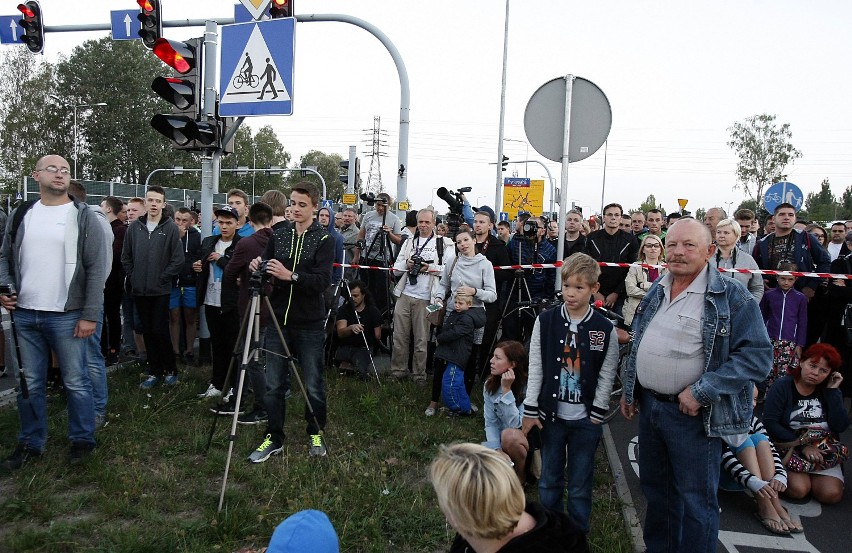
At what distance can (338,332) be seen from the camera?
7.85 m

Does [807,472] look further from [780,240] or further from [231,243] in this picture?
[231,243]

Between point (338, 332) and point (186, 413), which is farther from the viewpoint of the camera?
point (338, 332)

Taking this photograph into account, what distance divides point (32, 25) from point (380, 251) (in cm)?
811

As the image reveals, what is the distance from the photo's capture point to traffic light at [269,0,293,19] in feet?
24.9

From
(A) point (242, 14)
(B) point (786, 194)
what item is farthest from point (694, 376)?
(B) point (786, 194)

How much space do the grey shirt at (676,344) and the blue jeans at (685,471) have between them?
0.45 feet

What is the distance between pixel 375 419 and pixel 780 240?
5317 mm

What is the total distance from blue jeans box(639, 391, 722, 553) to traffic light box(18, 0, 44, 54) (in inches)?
497

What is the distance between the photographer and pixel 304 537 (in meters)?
1.89

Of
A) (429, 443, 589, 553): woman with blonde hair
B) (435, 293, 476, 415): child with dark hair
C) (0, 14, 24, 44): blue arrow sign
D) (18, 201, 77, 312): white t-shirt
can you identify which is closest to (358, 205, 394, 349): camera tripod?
(435, 293, 476, 415): child with dark hair

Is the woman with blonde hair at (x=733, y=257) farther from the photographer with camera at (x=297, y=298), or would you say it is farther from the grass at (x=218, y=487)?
the photographer with camera at (x=297, y=298)

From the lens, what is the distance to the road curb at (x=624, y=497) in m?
3.86

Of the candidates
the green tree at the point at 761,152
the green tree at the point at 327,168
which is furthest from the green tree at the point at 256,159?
the green tree at the point at 761,152

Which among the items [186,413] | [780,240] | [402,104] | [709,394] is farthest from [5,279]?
[780,240]
